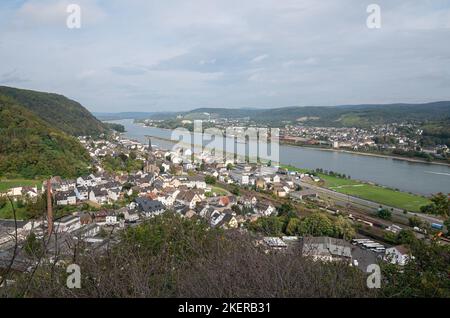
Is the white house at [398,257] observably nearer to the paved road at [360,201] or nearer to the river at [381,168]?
the paved road at [360,201]

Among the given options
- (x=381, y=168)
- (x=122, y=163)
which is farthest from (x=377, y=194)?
(x=122, y=163)

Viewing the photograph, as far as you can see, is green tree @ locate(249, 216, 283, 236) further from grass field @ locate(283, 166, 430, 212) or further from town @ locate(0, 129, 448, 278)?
grass field @ locate(283, 166, 430, 212)

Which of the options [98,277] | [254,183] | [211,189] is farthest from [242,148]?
[98,277]

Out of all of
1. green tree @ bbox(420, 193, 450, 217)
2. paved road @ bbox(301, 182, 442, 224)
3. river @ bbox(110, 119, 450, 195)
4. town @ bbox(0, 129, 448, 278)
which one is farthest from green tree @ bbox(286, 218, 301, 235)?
river @ bbox(110, 119, 450, 195)

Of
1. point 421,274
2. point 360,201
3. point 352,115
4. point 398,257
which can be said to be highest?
point 352,115

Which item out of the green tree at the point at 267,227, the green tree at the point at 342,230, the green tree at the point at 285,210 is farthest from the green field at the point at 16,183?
the green tree at the point at 342,230

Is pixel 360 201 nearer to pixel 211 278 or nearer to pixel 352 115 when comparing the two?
pixel 211 278
